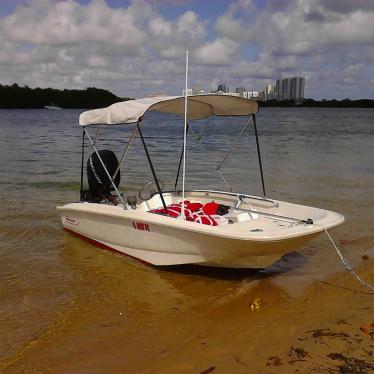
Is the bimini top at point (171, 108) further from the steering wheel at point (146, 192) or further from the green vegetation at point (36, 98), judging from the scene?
the green vegetation at point (36, 98)

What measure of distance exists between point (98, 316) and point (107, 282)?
3.94ft

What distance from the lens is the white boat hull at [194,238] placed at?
6.24m

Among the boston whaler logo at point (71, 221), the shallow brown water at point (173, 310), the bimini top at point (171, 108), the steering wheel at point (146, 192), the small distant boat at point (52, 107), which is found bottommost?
the shallow brown water at point (173, 310)

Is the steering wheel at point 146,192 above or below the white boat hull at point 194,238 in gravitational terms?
above

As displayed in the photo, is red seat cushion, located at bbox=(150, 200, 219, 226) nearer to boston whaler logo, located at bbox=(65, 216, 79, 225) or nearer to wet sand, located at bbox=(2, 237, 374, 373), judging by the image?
wet sand, located at bbox=(2, 237, 374, 373)

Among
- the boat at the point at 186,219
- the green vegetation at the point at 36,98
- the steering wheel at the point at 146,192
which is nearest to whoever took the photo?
the boat at the point at 186,219

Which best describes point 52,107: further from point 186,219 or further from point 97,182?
point 186,219

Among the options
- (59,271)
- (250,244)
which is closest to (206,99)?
(250,244)

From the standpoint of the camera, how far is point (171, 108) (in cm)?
847

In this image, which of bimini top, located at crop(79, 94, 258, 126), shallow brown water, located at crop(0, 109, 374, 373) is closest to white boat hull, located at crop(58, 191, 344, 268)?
shallow brown water, located at crop(0, 109, 374, 373)

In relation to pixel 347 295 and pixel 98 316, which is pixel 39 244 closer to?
pixel 98 316

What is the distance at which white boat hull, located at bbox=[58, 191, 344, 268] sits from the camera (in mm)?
6242

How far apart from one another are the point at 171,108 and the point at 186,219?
7.31 feet

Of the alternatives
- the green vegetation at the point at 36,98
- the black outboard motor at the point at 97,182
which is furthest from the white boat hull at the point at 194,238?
the green vegetation at the point at 36,98
